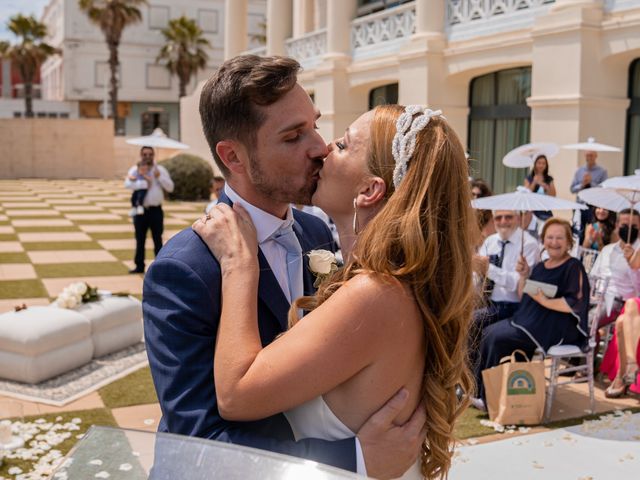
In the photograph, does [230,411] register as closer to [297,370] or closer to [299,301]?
[297,370]

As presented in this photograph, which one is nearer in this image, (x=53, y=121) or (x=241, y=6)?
(x=241, y=6)

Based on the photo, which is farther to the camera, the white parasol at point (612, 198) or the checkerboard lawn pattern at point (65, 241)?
the checkerboard lawn pattern at point (65, 241)

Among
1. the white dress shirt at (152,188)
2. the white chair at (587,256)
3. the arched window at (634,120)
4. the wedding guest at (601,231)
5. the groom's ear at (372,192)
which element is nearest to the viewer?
the groom's ear at (372,192)

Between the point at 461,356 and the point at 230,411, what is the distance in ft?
2.19

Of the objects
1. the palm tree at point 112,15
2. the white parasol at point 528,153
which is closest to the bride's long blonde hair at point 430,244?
the white parasol at point 528,153

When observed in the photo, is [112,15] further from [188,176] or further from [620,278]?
[620,278]

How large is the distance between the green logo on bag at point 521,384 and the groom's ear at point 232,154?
178 inches

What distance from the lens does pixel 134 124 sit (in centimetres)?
5819

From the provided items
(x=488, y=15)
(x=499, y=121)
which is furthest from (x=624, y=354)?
(x=499, y=121)

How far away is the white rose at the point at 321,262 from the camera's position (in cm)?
231

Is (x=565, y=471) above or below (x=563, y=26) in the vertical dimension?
below

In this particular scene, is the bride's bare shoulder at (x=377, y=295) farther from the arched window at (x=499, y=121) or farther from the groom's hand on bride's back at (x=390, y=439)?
the arched window at (x=499, y=121)

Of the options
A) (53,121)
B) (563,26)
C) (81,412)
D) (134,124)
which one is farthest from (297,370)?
(134,124)

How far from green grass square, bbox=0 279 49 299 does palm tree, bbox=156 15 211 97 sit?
149 ft
